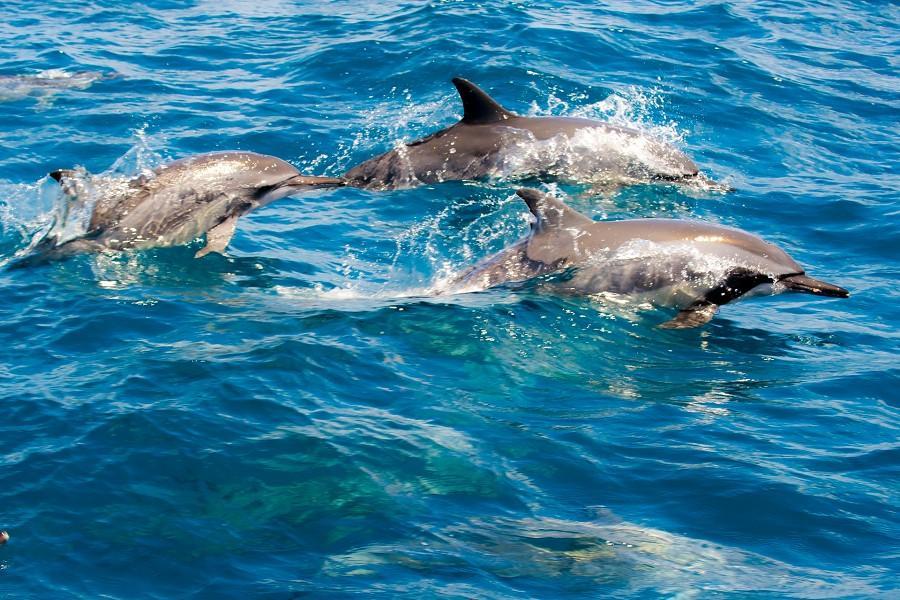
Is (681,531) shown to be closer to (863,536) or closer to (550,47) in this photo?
(863,536)

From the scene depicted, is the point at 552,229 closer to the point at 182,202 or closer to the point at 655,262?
the point at 655,262

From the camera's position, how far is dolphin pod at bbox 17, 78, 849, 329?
1214 cm

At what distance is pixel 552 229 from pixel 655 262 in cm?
113

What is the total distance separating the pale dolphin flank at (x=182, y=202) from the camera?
1327 centimetres

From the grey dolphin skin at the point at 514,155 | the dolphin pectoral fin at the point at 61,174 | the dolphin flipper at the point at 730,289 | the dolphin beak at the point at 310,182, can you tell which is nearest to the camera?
the dolphin flipper at the point at 730,289

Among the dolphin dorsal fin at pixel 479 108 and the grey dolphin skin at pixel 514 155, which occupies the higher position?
the dolphin dorsal fin at pixel 479 108

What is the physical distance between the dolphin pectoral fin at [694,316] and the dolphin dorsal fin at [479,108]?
5.16 metres

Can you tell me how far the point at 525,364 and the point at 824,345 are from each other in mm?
3284

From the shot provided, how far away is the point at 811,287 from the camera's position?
1199 cm

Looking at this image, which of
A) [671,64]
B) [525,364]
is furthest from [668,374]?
[671,64]

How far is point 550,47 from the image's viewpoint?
22.5 m

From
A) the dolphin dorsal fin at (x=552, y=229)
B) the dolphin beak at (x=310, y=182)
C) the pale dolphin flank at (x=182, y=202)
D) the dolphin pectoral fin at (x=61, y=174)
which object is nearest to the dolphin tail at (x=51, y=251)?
the pale dolphin flank at (x=182, y=202)

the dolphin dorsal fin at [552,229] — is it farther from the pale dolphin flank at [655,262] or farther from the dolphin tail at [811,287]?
the dolphin tail at [811,287]

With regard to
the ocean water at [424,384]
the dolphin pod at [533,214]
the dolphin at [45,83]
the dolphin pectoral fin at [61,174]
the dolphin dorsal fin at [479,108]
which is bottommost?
the ocean water at [424,384]
